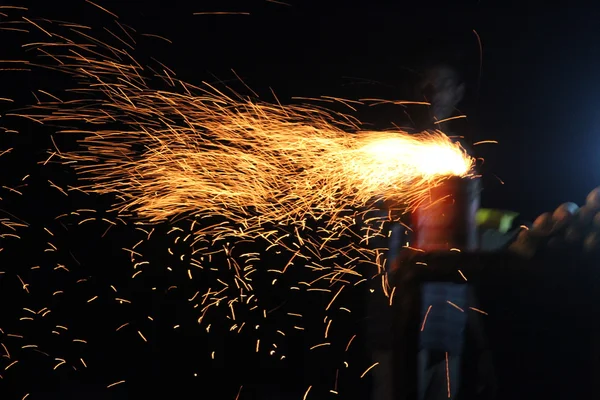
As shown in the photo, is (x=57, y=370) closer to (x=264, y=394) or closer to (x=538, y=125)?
(x=264, y=394)

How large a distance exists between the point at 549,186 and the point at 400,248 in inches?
22.7

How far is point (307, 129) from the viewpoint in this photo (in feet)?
6.79

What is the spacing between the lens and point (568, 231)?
145 cm

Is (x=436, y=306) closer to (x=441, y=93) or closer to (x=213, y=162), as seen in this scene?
(x=441, y=93)

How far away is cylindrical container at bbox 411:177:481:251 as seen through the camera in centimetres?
156

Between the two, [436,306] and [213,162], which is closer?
[436,306]

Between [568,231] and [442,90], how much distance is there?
0.63 m

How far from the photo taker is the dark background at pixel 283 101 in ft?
6.19

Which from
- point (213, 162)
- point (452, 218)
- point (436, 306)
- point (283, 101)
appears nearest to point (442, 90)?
point (452, 218)

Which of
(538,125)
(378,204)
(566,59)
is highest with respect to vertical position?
(566,59)

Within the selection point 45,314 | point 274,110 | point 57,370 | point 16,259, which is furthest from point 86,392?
point 274,110

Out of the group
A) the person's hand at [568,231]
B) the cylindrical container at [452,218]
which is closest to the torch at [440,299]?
the cylindrical container at [452,218]

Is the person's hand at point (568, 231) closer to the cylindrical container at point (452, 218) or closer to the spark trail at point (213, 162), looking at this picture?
the cylindrical container at point (452, 218)

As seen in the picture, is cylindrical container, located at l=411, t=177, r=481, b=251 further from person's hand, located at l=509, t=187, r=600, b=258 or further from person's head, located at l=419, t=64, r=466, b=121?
person's head, located at l=419, t=64, r=466, b=121
